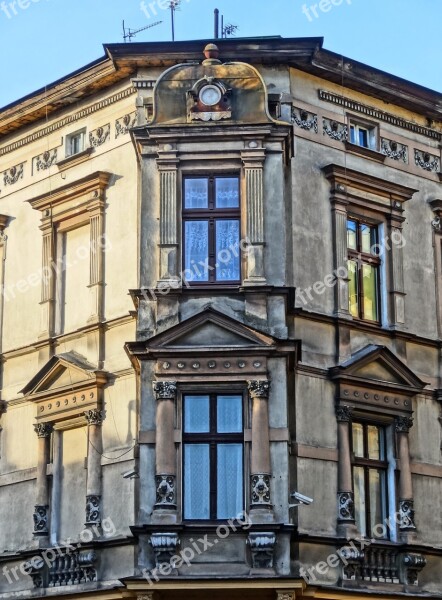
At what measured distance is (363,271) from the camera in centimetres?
2717

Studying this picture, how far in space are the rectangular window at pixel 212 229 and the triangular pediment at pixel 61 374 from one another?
301cm

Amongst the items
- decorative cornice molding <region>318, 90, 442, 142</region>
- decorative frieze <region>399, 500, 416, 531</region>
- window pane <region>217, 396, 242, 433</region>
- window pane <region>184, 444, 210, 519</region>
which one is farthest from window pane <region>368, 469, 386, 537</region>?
decorative cornice molding <region>318, 90, 442, 142</region>

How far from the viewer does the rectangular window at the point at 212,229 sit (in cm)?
2495

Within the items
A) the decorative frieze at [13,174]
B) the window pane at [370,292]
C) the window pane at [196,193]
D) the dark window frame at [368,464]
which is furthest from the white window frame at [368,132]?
the decorative frieze at [13,174]

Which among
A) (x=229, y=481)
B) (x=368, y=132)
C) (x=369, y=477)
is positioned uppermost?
(x=368, y=132)

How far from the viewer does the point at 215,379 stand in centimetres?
2397

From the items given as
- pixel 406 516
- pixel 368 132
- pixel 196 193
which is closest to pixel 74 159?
pixel 196 193

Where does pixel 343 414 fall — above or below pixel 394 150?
below

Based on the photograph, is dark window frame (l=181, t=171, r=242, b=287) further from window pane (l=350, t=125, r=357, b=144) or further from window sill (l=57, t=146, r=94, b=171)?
window pane (l=350, t=125, r=357, b=144)

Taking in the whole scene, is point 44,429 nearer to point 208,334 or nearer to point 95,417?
point 95,417

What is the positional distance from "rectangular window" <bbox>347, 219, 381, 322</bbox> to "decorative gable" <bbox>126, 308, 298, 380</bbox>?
3182 millimetres

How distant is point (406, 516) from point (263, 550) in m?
3.86

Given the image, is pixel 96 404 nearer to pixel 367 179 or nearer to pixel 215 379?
pixel 215 379

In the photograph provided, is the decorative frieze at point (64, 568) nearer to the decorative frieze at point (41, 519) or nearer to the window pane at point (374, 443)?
the decorative frieze at point (41, 519)
